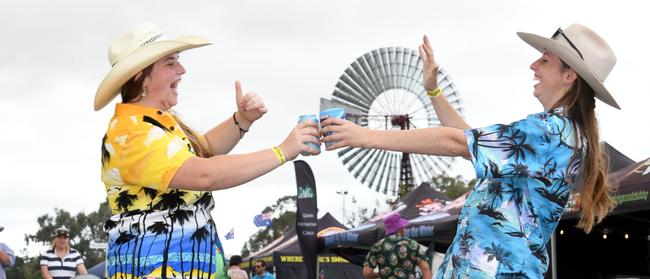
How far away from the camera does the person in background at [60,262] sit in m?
11.0

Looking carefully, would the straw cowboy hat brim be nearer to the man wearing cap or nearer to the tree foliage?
the man wearing cap

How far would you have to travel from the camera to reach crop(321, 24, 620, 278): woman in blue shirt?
3334mm

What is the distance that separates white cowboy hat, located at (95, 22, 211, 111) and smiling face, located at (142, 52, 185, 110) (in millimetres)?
66

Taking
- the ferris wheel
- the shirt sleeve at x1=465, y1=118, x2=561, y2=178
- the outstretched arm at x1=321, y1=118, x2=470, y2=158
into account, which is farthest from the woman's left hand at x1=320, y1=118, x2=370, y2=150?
the ferris wheel

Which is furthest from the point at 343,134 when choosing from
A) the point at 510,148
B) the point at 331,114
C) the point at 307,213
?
the point at 307,213

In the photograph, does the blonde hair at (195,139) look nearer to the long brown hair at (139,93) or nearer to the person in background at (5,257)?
the long brown hair at (139,93)

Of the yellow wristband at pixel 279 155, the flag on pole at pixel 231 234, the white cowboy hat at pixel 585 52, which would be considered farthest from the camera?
the flag on pole at pixel 231 234

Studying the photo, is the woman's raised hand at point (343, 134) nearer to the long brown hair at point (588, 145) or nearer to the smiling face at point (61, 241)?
the long brown hair at point (588, 145)

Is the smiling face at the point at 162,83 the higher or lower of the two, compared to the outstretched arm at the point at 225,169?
higher

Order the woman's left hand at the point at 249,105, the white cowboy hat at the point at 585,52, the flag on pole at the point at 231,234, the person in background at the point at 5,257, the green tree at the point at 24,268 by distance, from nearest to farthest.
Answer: the white cowboy hat at the point at 585,52
the woman's left hand at the point at 249,105
the person in background at the point at 5,257
the flag on pole at the point at 231,234
the green tree at the point at 24,268

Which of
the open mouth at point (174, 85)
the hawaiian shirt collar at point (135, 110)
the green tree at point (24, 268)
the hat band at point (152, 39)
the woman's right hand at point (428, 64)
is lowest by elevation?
the green tree at point (24, 268)

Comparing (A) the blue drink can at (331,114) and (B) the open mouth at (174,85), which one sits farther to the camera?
(B) the open mouth at (174,85)

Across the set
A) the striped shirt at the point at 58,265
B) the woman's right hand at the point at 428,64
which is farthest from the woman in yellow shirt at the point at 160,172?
the striped shirt at the point at 58,265

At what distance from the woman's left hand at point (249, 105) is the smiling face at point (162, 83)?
1.56 ft
